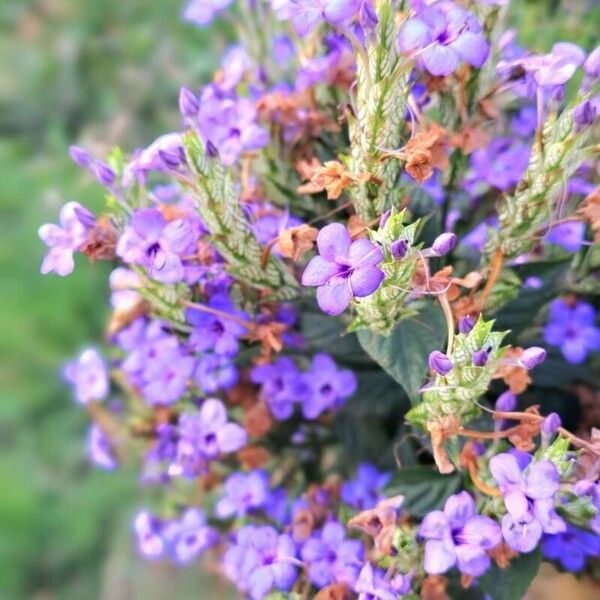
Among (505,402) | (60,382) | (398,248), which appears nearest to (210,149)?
(398,248)

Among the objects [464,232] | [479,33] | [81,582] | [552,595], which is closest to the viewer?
[479,33]

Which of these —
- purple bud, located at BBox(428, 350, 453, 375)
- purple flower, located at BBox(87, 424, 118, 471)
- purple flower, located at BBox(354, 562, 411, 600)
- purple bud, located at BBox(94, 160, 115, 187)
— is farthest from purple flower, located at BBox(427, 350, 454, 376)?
purple flower, located at BBox(87, 424, 118, 471)

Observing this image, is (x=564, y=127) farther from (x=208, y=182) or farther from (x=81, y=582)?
(x=81, y=582)

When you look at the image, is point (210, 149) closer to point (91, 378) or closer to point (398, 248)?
point (398, 248)

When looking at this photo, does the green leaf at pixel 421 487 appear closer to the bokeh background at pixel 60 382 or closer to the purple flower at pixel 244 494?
the purple flower at pixel 244 494

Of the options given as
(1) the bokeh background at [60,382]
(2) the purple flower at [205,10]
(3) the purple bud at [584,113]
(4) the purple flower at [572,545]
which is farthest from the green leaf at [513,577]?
(1) the bokeh background at [60,382]

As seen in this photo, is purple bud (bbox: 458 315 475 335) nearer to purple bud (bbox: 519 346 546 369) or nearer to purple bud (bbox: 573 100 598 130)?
purple bud (bbox: 519 346 546 369)

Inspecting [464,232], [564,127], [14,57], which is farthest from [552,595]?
[14,57]
